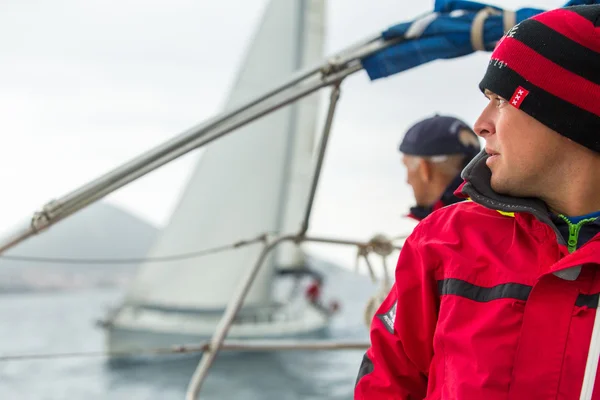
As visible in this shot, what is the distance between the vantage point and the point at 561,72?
85 centimetres

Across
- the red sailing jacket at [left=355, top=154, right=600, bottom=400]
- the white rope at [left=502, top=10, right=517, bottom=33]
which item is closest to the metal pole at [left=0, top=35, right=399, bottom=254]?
the white rope at [left=502, top=10, right=517, bottom=33]

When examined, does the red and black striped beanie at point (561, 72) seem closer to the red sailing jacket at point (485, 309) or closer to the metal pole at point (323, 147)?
the red sailing jacket at point (485, 309)

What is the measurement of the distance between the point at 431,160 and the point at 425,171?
0.11ft

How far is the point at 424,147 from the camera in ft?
5.72

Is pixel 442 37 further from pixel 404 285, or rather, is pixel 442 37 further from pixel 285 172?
pixel 285 172

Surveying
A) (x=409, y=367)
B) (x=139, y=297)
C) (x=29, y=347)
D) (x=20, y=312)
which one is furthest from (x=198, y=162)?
(x=20, y=312)

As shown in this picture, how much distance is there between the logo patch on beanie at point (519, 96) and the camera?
873 millimetres

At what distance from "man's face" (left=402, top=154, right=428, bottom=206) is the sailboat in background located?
11242 mm

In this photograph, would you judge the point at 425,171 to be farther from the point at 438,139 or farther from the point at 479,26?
the point at 479,26

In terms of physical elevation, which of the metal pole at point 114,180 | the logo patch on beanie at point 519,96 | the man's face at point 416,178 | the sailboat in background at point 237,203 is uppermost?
the logo patch on beanie at point 519,96

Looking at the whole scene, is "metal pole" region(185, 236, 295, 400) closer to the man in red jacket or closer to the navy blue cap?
the navy blue cap

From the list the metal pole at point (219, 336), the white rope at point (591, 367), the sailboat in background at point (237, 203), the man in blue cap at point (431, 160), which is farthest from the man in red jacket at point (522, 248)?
the sailboat in background at point (237, 203)

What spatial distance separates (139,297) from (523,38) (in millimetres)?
14554

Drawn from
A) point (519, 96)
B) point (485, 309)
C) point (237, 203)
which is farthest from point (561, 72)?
point (237, 203)
